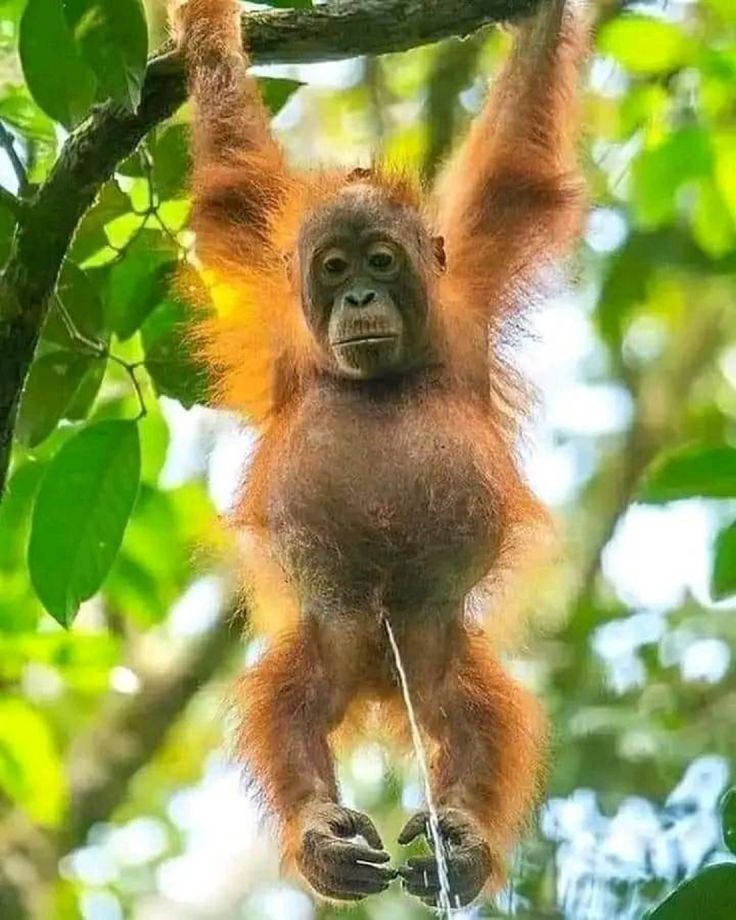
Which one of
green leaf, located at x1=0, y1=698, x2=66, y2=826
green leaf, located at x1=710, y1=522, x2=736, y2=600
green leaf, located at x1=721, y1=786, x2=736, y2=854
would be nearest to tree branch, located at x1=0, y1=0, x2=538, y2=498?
green leaf, located at x1=710, y1=522, x2=736, y2=600

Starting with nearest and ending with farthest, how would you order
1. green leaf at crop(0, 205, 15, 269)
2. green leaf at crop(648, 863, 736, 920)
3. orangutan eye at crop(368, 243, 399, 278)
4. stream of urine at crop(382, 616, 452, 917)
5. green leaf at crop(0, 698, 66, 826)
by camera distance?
green leaf at crop(648, 863, 736, 920), stream of urine at crop(382, 616, 452, 917), green leaf at crop(0, 205, 15, 269), orangutan eye at crop(368, 243, 399, 278), green leaf at crop(0, 698, 66, 826)

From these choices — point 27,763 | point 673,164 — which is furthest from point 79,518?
point 673,164

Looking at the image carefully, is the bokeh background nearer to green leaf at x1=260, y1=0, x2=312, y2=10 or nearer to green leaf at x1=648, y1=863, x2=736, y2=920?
green leaf at x1=260, y1=0, x2=312, y2=10

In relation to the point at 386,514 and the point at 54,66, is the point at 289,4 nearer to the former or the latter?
the point at 54,66

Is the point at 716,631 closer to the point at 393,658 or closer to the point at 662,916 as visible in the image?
the point at 393,658

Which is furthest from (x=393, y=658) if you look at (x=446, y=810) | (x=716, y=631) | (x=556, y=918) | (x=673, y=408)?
(x=673, y=408)

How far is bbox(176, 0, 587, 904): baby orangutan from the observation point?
8.89 ft

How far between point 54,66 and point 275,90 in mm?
770

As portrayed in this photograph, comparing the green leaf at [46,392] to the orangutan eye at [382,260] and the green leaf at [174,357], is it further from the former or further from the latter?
the orangutan eye at [382,260]

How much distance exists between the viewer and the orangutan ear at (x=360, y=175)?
10.5 ft

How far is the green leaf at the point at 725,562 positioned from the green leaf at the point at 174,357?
1.07m

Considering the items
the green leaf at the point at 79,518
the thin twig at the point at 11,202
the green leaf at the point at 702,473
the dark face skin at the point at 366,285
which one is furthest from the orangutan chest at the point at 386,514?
the thin twig at the point at 11,202

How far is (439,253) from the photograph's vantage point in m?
3.16

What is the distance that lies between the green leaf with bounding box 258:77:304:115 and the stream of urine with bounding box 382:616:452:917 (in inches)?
41.9
